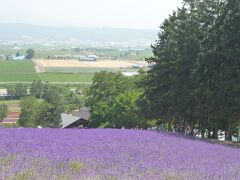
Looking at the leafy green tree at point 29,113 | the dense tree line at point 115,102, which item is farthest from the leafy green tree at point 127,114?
the leafy green tree at point 29,113

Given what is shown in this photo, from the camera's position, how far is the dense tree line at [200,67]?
25172 millimetres

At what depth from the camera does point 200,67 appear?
27.2 m

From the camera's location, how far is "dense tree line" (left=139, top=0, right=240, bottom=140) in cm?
2517

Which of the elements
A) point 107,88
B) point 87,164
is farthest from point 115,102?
point 87,164

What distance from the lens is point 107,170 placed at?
24.0 feet

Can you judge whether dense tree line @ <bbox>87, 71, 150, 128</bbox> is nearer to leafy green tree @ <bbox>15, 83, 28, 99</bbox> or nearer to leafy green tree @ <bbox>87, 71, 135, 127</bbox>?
leafy green tree @ <bbox>87, 71, 135, 127</bbox>

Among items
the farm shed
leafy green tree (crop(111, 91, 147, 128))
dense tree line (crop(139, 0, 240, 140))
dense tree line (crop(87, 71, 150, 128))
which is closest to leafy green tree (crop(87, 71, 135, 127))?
dense tree line (crop(87, 71, 150, 128))

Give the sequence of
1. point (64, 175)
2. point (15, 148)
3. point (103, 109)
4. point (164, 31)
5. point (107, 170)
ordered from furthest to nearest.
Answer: point (103, 109) < point (164, 31) < point (15, 148) < point (107, 170) < point (64, 175)

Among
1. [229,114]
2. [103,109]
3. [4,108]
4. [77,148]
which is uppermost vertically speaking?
[77,148]

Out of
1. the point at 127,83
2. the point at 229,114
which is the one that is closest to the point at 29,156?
the point at 229,114

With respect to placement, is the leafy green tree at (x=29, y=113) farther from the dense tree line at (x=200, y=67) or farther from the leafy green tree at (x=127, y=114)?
the dense tree line at (x=200, y=67)

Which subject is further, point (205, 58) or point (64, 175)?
point (205, 58)

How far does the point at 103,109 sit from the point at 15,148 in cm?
4612

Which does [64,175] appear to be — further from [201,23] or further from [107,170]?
[201,23]
